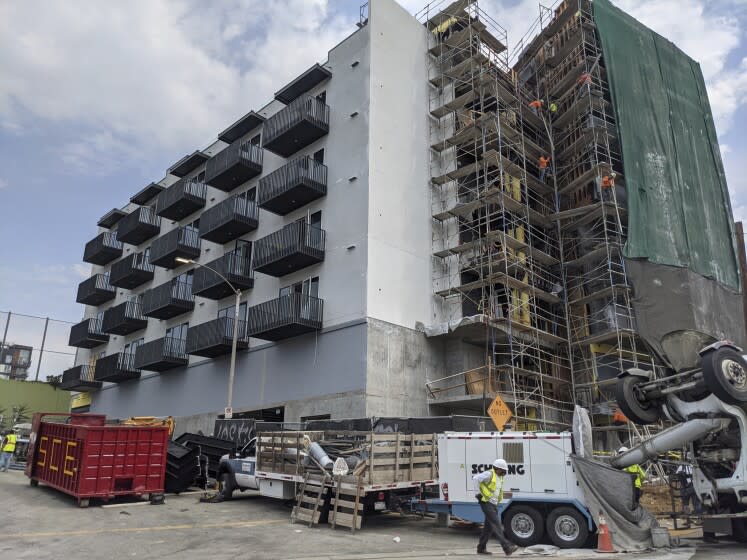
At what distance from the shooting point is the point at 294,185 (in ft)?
84.0

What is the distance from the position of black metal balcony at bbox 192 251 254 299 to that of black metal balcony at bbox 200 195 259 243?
1.39m

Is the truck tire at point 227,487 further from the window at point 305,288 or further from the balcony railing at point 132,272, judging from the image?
the balcony railing at point 132,272

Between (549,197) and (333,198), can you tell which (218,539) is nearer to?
(333,198)

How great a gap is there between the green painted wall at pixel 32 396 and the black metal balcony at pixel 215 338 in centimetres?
2774

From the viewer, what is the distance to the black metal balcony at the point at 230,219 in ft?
95.8

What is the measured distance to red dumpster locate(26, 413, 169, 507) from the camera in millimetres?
14898

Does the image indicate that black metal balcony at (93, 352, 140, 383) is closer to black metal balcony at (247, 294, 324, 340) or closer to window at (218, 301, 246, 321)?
window at (218, 301, 246, 321)

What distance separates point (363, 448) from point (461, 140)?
1716 centimetres

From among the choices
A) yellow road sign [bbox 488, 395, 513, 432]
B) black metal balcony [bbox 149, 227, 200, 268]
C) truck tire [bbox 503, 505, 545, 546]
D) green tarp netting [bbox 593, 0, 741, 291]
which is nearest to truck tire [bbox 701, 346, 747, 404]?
truck tire [bbox 503, 505, 545, 546]

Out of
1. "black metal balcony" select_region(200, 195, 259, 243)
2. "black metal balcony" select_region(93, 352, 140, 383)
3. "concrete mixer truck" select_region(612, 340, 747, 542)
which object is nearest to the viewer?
"concrete mixer truck" select_region(612, 340, 747, 542)

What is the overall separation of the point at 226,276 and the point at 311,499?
1733 centimetres

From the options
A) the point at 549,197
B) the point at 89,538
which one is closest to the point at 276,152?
A: the point at 549,197

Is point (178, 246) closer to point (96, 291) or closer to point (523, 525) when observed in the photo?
point (96, 291)

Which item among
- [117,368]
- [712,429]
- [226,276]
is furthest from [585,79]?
[117,368]
